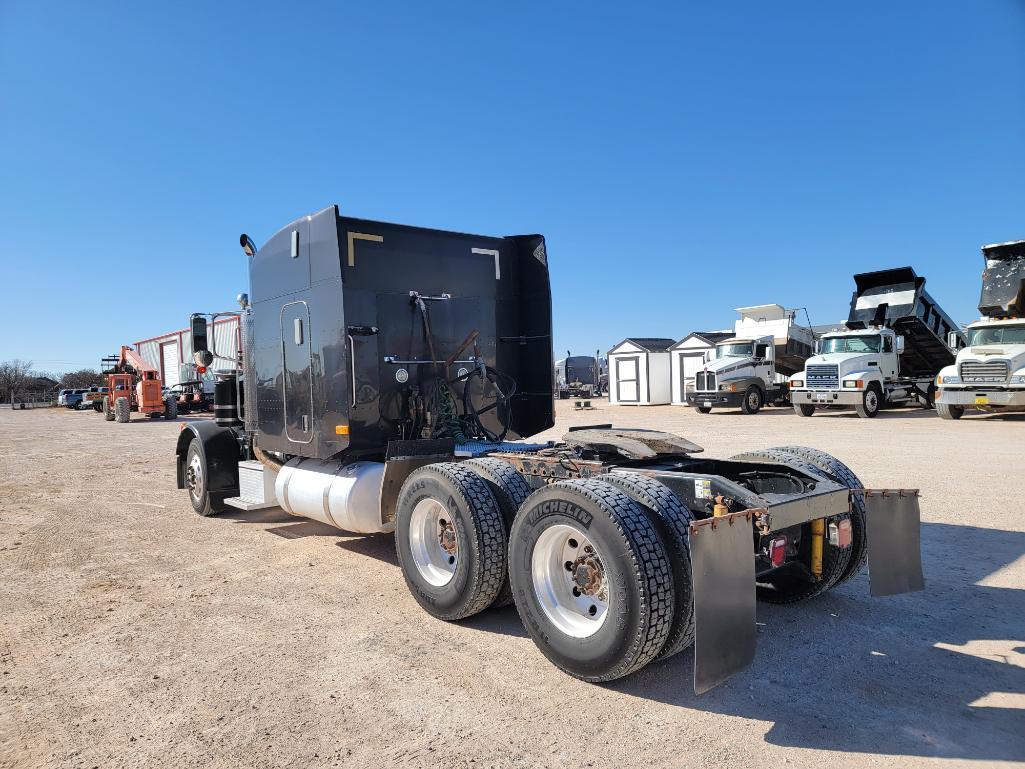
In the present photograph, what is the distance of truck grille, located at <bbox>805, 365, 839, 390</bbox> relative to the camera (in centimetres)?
2123

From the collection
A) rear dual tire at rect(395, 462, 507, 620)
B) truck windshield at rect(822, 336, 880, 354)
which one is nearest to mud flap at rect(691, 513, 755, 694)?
rear dual tire at rect(395, 462, 507, 620)

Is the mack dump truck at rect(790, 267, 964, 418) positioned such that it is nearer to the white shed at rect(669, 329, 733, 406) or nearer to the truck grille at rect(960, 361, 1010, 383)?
the truck grille at rect(960, 361, 1010, 383)

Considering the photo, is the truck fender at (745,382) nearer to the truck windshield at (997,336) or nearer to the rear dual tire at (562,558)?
the truck windshield at (997,336)

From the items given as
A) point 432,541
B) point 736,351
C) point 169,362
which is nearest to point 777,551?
point 432,541

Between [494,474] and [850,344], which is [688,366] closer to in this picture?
[850,344]

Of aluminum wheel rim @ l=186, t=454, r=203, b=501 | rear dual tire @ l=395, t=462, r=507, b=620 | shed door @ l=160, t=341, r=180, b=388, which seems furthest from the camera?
shed door @ l=160, t=341, r=180, b=388

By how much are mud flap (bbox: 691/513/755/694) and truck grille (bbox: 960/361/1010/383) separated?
18168mm

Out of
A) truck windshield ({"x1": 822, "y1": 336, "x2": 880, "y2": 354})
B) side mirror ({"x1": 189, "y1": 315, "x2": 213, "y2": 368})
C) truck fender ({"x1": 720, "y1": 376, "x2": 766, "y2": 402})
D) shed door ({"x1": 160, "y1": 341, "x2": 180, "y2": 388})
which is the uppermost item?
shed door ({"x1": 160, "y1": 341, "x2": 180, "y2": 388})

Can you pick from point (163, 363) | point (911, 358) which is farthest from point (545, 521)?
point (163, 363)

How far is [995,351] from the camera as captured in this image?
17766mm

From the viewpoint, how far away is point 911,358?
78.0ft

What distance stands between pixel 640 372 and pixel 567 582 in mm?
32315

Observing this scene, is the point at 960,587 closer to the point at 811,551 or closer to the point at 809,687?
the point at 811,551

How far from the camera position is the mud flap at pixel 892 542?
406cm
